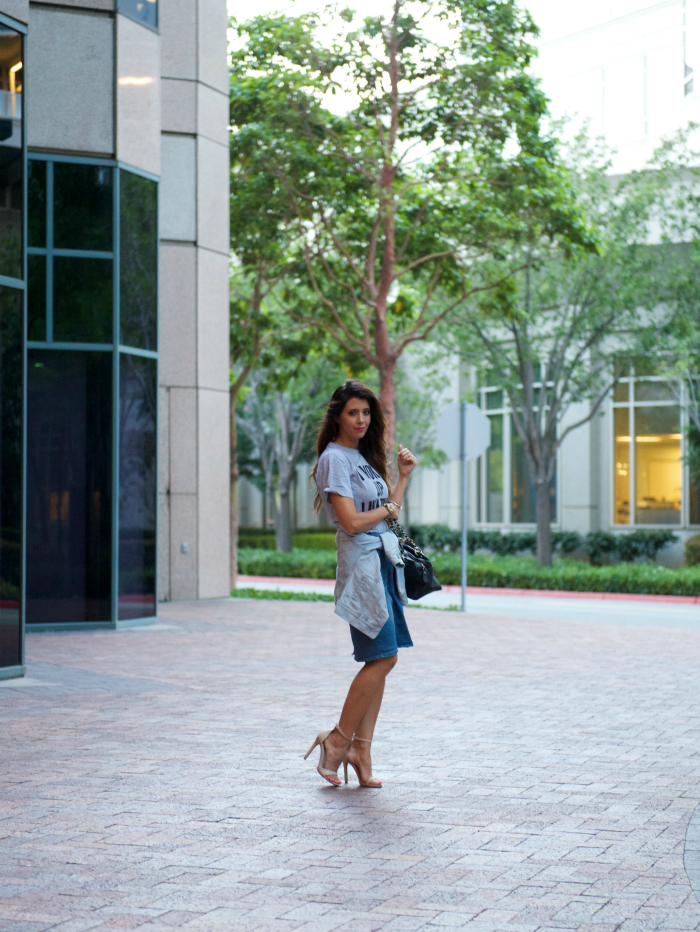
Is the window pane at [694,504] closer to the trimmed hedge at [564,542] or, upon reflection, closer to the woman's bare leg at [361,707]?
the trimmed hedge at [564,542]

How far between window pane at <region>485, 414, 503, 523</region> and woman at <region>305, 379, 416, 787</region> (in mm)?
26561

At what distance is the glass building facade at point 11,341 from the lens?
Result: 902 cm

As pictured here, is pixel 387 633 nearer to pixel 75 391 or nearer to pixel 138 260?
pixel 75 391

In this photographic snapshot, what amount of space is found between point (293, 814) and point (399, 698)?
11.5 ft

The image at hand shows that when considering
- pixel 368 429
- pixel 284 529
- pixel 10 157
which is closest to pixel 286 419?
pixel 284 529

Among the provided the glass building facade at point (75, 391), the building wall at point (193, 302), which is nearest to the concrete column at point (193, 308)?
the building wall at point (193, 302)

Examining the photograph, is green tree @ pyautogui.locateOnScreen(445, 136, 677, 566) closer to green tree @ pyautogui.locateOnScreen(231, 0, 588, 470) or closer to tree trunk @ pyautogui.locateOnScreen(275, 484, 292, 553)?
green tree @ pyautogui.locateOnScreen(231, 0, 588, 470)

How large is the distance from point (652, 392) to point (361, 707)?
23.9 m

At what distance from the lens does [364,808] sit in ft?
17.5

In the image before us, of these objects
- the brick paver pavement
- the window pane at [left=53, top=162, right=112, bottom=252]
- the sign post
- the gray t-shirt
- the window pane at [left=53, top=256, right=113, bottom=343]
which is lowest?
Answer: the brick paver pavement

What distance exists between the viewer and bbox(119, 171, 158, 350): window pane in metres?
13.4

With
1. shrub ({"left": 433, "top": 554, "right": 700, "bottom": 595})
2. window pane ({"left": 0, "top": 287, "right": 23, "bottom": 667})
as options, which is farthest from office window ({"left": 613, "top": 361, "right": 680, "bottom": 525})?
window pane ({"left": 0, "top": 287, "right": 23, "bottom": 667})

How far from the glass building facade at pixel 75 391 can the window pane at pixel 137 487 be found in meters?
0.06

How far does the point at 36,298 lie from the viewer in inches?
516
